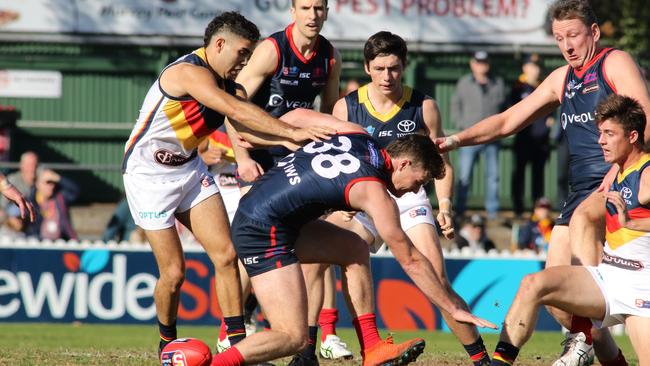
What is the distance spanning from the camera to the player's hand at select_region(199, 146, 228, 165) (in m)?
11.4

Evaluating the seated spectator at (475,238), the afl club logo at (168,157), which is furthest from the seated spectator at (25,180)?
the afl club logo at (168,157)

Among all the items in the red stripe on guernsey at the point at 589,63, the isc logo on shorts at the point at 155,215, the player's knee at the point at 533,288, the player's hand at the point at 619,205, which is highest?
the red stripe on guernsey at the point at 589,63

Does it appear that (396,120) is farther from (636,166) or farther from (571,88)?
(636,166)

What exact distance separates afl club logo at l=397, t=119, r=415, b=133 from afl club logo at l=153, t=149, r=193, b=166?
Answer: 1.84 meters

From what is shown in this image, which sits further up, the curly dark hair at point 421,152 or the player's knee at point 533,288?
the curly dark hair at point 421,152

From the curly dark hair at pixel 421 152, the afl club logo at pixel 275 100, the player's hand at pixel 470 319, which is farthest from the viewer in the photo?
the afl club logo at pixel 275 100

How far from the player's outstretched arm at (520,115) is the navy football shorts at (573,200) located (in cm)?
72

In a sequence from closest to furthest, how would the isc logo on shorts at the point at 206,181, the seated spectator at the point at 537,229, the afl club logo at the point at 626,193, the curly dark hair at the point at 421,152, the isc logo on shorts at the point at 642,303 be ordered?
1. the curly dark hair at the point at 421,152
2. the isc logo on shorts at the point at 642,303
3. the afl club logo at the point at 626,193
4. the isc logo on shorts at the point at 206,181
5. the seated spectator at the point at 537,229

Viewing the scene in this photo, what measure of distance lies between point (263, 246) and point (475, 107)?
11.2 meters

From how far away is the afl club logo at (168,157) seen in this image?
8.98m

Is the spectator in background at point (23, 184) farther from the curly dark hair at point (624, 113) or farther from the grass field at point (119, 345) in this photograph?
the curly dark hair at point (624, 113)

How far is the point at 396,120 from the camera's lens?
31.8 ft

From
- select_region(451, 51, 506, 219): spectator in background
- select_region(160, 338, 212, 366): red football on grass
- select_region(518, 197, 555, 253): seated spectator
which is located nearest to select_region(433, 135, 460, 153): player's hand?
select_region(160, 338, 212, 366): red football on grass

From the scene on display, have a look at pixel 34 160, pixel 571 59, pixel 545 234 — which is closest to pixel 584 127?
pixel 571 59
